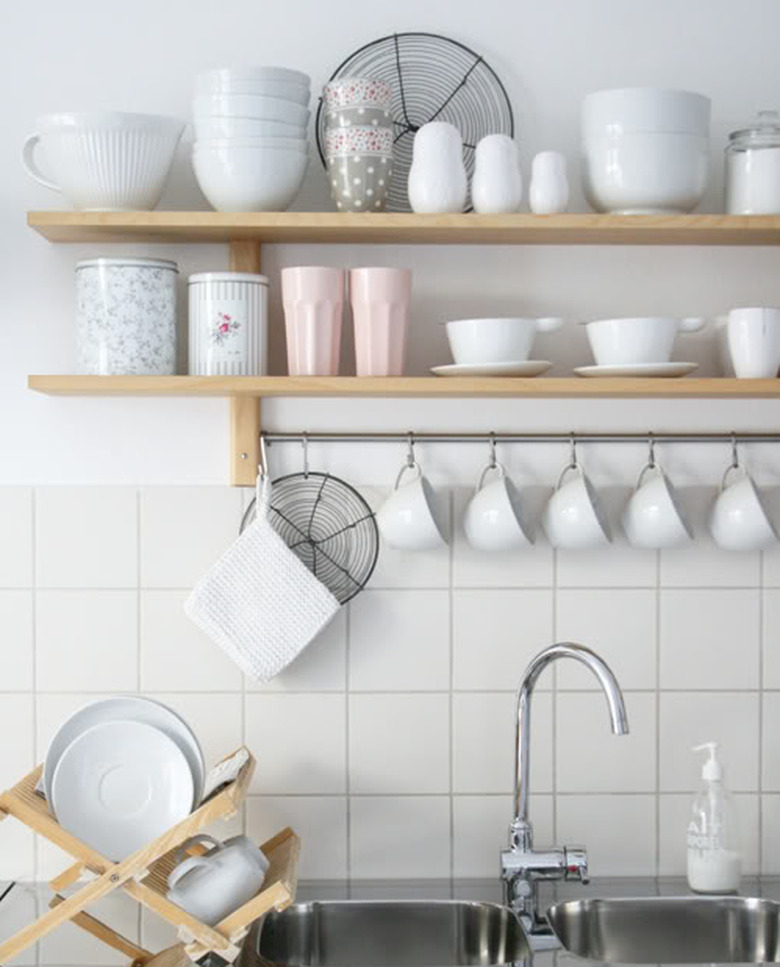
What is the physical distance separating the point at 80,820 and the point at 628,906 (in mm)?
767

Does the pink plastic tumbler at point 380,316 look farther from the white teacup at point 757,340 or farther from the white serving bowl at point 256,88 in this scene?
the white teacup at point 757,340

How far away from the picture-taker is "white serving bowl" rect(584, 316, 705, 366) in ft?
6.25

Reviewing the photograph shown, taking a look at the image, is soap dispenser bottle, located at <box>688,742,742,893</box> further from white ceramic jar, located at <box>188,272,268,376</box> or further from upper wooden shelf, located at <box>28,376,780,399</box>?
white ceramic jar, located at <box>188,272,268,376</box>

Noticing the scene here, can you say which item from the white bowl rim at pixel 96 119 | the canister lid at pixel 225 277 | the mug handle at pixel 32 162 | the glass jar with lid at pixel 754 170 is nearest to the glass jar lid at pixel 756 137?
the glass jar with lid at pixel 754 170

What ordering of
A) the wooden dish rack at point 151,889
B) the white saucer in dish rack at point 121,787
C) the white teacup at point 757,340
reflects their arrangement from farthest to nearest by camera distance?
the white teacup at point 757,340 → the white saucer in dish rack at point 121,787 → the wooden dish rack at point 151,889

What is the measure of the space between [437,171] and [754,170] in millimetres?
435

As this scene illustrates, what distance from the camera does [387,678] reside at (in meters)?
2.10

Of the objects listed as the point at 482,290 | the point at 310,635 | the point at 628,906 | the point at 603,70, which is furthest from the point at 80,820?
the point at 603,70

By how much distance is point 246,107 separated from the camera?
1.88 m

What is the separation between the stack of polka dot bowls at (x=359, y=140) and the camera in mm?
1901

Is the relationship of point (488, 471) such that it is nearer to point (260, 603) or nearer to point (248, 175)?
point (260, 603)

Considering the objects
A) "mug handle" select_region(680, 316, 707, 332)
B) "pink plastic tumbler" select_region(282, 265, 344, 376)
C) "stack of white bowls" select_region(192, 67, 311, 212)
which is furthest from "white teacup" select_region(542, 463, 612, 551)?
"stack of white bowls" select_region(192, 67, 311, 212)

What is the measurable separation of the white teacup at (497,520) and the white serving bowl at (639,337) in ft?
0.77

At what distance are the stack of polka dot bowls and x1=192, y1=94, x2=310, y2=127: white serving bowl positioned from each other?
0.06m
